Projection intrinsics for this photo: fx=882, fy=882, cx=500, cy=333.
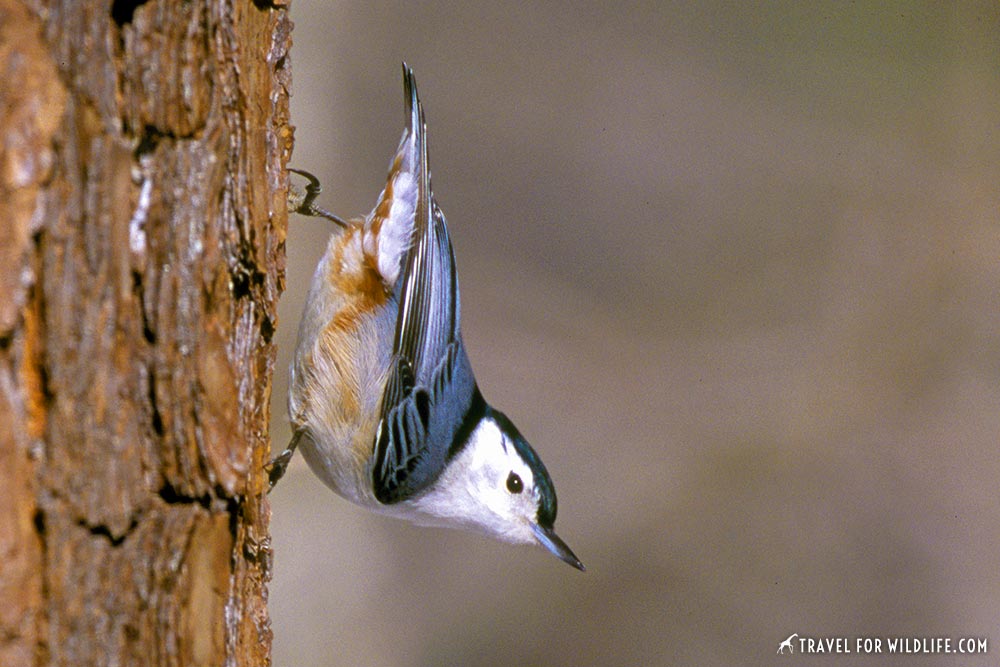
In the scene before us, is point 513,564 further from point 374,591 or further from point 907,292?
point 907,292

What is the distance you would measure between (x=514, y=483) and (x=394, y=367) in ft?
1.08

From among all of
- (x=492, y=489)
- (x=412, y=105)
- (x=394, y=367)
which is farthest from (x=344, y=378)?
(x=412, y=105)

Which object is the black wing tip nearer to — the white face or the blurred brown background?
the blurred brown background

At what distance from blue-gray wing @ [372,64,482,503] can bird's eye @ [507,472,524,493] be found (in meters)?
0.15

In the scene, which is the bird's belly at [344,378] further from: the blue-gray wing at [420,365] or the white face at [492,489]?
the white face at [492,489]

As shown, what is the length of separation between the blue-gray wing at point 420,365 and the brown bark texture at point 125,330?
617 mm

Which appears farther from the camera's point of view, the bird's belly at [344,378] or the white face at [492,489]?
the white face at [492,489]

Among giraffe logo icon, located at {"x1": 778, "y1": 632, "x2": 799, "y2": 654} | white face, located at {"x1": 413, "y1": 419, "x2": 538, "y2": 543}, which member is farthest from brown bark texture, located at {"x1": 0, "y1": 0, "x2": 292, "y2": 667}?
giraffe logo icon, located at {"x1": 778, "y1": 632, "x2": 799, "y2": 654}

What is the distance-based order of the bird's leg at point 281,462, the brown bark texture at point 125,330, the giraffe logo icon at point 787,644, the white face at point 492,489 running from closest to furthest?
1. the brown bark texture at point 125,330
2. the bird's leg at point 281,462
3. the white face at point 492,489
4. the giraffe logo icon at point 787,644

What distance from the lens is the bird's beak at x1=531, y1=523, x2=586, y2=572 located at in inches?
63.3

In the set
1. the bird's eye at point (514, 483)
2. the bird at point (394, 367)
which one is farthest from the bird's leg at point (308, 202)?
the bird's eye at point (514, 483)

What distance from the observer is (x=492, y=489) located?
160 centimetres

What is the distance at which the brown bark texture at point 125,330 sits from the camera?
609mm

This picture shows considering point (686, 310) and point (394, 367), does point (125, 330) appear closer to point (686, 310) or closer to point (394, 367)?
point (394, 367)
